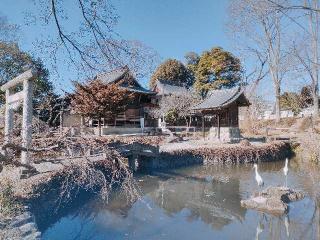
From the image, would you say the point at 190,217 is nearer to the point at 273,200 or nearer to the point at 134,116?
the point at 273,200

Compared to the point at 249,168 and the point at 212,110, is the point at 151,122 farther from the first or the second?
the point at 249,168

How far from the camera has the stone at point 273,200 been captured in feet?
29.2

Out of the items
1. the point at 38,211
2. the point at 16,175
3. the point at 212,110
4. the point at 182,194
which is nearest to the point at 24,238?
the point at 38,211

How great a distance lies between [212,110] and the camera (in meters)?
21.9

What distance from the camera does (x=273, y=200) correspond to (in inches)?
360

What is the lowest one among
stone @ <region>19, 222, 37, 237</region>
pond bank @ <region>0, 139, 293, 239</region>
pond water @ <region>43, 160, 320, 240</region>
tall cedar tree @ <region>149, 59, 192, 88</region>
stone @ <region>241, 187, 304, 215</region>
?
pond water @ <region>43, 160, 320, 240</region>

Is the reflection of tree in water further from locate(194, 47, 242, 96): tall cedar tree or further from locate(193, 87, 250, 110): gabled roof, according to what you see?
locate(194, 47, 242, 96): tall cedar tree

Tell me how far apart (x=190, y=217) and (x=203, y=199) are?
6.45 ft

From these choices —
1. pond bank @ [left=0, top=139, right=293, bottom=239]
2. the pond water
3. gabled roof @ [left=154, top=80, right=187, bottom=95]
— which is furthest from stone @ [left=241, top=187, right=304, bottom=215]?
gabled roof @ [left=154, top=80, right=187, bottom=95]

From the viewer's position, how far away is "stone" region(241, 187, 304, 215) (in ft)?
29.2

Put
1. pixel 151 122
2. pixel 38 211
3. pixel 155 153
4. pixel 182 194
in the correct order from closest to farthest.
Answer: pixel 38 211
pixel 182 194
pixel 155 153
pixel 151 122

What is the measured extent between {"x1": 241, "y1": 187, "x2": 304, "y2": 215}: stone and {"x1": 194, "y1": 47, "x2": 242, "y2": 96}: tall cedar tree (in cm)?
2467

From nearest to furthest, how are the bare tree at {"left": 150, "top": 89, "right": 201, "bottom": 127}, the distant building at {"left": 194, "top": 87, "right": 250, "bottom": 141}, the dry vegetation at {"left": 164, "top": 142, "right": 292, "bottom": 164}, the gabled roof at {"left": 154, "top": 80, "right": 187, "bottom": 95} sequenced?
the dry vegetation at {"left": 164, "top": 142, "right": 292, "bottom": 164}, the distant building at {"left": 194, "top": 87, "right": 250, "bottom": 141}, the bare tree at {"left": 150, "top": 89, "right": 201, "bottom": 127}, the gabled roof at {"left": 154, "top": 80, "right": 187, "bottom": 95}

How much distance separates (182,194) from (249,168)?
628 centimetres
